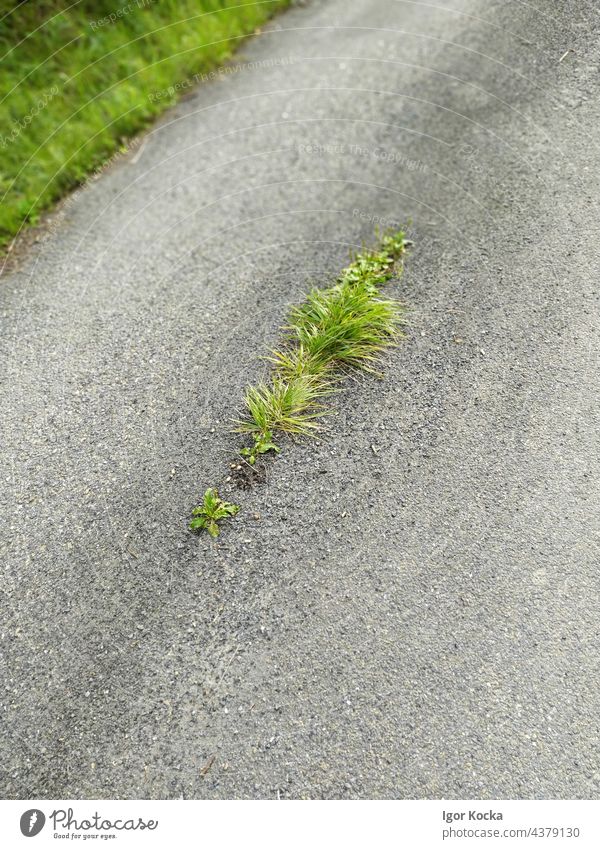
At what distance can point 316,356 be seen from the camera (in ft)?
12.3

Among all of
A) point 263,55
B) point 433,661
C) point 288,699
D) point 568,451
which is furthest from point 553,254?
point 263,55

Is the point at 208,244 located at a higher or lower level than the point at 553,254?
higher

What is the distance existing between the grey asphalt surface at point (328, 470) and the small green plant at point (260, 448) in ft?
0.40

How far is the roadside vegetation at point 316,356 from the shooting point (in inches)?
140

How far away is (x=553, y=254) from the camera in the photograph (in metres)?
4.03

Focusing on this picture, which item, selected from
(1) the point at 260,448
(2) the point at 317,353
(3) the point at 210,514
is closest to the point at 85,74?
(2) the point at 317,353

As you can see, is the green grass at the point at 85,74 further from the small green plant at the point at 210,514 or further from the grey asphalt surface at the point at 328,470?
the small green plant at the point at 210,514

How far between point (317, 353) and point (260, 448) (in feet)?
2.32

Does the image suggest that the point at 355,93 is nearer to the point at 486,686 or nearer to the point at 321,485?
the point at 321,485

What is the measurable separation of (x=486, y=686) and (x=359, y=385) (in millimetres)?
1741

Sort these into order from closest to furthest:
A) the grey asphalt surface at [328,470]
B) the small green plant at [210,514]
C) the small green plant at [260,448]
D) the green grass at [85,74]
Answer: the grey asphalt surface at [328,470], the small green plant at [210,514], the small green plant at [260,448], the green grass at [85,74]

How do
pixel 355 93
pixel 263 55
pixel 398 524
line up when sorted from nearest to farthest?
pixel 398 524 < pixel 355 93 < pixel 263 55

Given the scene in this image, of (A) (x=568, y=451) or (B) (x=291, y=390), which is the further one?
(B) (x=291, y=390)

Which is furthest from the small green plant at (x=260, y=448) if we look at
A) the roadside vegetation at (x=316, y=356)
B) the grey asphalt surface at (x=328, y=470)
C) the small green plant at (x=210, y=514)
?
the small green plant at (x=210, y=514)
